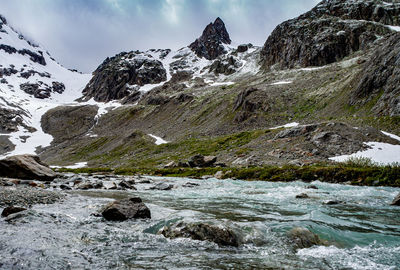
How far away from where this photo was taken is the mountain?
45.6m

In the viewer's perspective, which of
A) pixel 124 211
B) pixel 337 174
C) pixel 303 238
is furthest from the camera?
pixel 337 174

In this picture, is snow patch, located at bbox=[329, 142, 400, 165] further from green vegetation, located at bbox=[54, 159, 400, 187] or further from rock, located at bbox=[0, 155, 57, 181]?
rock, located at bbox=[0, 155, 57, 181]

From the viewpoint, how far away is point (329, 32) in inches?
5364

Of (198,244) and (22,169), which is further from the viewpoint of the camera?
(22,169)

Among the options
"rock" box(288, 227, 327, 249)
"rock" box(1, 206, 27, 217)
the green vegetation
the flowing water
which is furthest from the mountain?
"rock" box(1, 206, 27, 217)

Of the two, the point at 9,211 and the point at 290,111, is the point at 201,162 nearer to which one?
the point at 9,211

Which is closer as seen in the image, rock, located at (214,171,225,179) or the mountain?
rock, located at (214,171,225,179)

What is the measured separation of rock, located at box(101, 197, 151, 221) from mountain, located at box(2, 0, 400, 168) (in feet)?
99.3

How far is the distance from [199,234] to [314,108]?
7669 centimetres

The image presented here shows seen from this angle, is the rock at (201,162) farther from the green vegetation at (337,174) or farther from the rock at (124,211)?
the rock at (124,211)

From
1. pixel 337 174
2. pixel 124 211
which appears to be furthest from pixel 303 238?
pixel 337 174

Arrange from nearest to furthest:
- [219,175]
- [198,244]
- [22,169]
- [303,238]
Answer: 1. [198,244]
2. [303,238]
3. [22,169]
4. [219,175]

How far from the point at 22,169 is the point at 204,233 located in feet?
97.1

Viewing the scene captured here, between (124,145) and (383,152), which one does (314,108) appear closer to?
(383,152)
